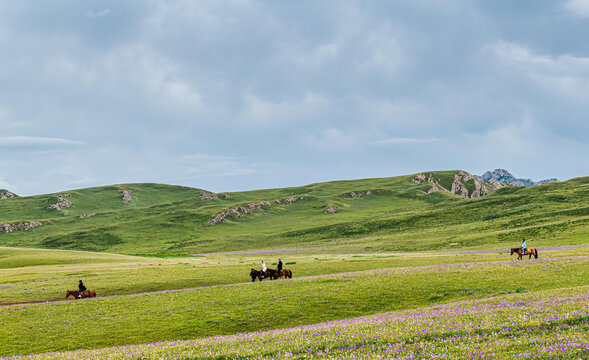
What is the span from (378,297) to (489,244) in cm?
7815

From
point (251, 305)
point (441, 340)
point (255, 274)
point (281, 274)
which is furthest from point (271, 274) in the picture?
point (441, 340)

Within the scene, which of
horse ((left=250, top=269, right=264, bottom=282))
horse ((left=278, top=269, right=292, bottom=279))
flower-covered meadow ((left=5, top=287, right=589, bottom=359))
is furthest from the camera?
horse ((left=278, top=269, right=292, bottom=279))

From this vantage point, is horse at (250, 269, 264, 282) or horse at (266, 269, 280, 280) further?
horse at (266, 269, 280, 280)

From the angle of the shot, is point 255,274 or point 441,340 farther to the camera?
point 255,274

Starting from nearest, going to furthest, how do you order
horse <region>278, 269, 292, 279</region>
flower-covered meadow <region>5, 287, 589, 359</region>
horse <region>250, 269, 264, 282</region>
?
1. flower-covered meadow <region>5, 287, 589, 359</region>
2. horse <region>250, 269, 264, 282</region>
3. horse <region>278, 269, 292, 279</region>

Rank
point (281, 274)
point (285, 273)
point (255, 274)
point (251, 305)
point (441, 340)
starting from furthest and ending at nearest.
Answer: point (281, 274)
point (285, 273)
point (255, 274)
point (251, 305)
point (441, 340)

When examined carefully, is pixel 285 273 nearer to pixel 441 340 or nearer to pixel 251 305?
pixel 251 305

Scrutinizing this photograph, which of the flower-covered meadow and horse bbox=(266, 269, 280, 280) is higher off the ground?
the flower-covered meadow

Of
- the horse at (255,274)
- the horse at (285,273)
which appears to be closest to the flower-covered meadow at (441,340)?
the horse at (255,274)

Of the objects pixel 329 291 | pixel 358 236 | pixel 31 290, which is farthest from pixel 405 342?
pixel 358 236

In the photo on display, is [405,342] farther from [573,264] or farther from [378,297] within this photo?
[573,264]

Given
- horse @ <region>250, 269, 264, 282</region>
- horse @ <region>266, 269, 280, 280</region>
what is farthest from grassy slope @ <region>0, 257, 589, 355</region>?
horse @ <region>266, 269, 280, 280</region>

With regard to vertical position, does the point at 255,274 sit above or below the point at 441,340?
below

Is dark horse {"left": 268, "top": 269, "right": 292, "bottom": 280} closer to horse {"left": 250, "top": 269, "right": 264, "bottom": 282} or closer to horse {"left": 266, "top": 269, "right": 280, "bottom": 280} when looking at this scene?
horse {"left": 266, "top": 269, "right": 280, "bottom": 280}
